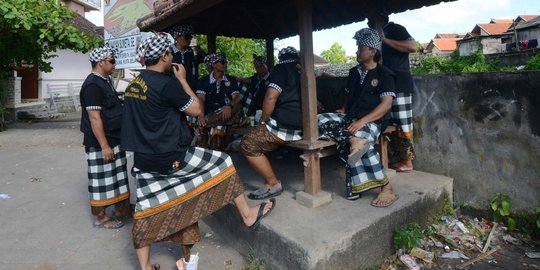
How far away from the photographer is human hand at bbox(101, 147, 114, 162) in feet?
12.8

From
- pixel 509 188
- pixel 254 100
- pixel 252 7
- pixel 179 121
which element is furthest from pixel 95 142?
pixel 509 188

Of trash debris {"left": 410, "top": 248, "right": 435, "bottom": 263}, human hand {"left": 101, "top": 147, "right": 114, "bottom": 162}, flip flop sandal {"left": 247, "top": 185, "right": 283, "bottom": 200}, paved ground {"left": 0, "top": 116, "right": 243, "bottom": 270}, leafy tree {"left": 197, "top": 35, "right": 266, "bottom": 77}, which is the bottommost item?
trash debris {"left": 410, "top": 248, "right": 435, "bottom": 263}

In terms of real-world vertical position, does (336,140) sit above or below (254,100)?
below

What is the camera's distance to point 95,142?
3.98 metres

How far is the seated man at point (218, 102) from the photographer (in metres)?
4.97

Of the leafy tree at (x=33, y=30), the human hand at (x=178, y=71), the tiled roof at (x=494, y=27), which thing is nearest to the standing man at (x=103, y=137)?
the human hand at (x=178, y=71)

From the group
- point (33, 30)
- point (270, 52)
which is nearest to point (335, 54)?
point (33, 30)

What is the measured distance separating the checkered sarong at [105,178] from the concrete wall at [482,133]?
3.62m

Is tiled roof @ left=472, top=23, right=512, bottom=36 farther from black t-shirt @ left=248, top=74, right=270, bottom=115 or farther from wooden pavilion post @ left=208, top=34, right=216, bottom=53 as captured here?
black t-shirt @ left=248, top=74, right=270, bottom=115

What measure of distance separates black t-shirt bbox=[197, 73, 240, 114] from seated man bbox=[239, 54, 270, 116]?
487mm

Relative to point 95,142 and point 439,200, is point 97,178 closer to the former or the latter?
point 95,142

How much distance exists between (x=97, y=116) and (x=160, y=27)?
1.78 metres

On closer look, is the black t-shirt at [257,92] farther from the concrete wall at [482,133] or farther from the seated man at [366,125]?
the concrete wall at [482,133]

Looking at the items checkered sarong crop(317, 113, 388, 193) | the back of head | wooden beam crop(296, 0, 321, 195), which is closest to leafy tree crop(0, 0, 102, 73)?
the back of head
